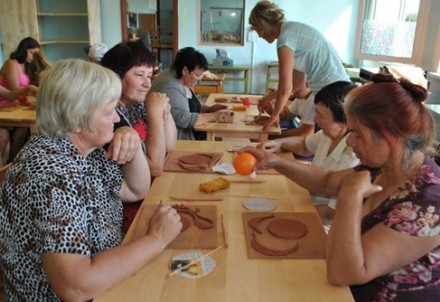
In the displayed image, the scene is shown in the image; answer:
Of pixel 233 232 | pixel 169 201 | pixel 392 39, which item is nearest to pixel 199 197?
pixel 169 201

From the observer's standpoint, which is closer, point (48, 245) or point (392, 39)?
point (48, 245)

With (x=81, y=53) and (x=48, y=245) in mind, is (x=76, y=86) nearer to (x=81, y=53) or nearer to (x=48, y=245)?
(x=48, y=245)

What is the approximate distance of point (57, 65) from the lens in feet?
3.68

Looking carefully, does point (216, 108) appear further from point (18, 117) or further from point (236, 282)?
point (236, 282)

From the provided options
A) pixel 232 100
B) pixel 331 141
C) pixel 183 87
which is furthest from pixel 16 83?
pixel 331 141

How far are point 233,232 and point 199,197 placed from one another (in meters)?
0.31

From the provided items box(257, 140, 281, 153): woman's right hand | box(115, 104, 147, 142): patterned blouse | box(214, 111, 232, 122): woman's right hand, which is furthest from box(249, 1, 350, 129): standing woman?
box(115, 104, 147, 142): patterned blouse

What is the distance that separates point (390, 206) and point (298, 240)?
306 millimetres

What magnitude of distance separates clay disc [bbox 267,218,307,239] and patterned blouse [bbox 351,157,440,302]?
245 millimetres

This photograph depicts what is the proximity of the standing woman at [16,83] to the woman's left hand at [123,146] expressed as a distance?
2363 mm

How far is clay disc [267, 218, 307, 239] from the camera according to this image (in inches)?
50.4

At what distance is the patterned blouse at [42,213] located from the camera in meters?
0.95

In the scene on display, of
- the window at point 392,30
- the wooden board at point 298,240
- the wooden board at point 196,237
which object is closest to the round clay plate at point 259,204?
the wooden board at point 298,240

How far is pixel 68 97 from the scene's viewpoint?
1094mm
